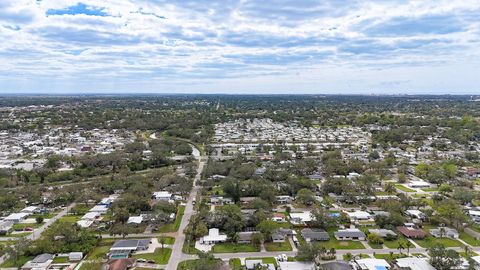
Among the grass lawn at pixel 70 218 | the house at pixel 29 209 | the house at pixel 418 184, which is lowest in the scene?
the grass lawn at pixel 70 218

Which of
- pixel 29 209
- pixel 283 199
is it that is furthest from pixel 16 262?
pixel 283 199

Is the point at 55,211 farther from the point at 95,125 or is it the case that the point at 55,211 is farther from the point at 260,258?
the point at 95,125

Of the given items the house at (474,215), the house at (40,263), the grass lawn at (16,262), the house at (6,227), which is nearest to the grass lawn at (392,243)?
the house at (474,215)

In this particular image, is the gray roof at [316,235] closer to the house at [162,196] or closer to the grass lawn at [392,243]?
the grass lawn at [392,243]

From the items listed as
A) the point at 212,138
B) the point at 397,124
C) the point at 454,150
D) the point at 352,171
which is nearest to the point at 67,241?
the point at 352,171

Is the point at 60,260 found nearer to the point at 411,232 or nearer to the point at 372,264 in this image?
the point at 372,264

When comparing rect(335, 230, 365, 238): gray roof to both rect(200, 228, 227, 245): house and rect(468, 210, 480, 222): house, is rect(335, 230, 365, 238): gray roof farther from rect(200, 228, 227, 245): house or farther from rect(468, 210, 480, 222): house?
rect(468, 210, 480, 222): house
